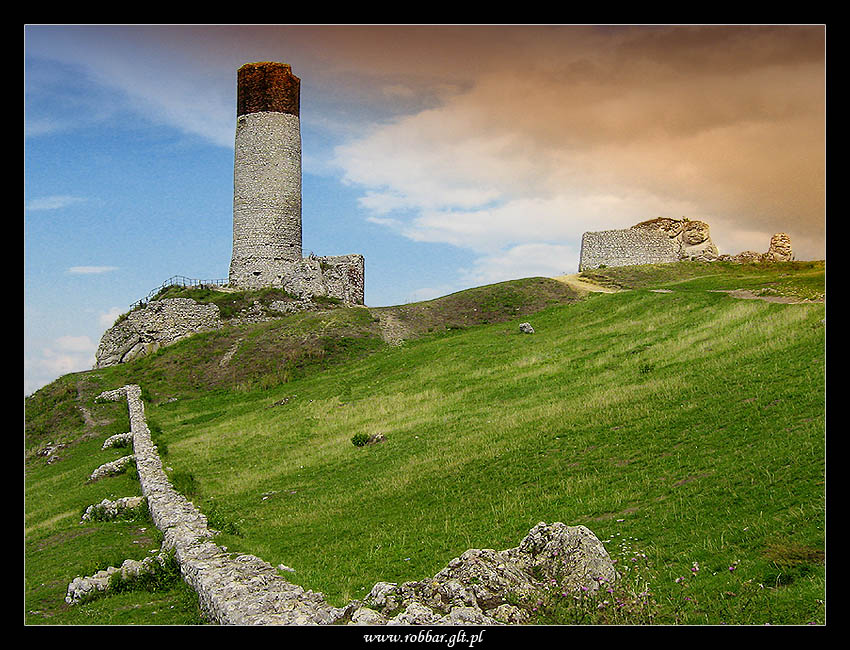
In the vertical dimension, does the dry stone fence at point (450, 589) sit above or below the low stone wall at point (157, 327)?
below

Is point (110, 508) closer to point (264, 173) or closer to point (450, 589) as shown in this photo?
point (450, 589)

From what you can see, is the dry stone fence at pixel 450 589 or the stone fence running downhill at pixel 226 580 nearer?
the dry stone fence at pixel 450 589

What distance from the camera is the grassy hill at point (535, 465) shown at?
1116 cm

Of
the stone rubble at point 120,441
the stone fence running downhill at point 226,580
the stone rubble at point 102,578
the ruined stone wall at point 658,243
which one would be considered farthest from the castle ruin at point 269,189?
the stone rubble at point 102,578

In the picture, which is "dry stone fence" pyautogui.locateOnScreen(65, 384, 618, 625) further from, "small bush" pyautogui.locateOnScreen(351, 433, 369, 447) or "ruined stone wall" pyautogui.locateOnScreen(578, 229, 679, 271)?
"ruined stone wall" pyautogui.locateOnScreen(578, 229, 679, 271)

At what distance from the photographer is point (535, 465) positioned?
709 inches

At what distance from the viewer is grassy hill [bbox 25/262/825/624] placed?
1116 centimetres

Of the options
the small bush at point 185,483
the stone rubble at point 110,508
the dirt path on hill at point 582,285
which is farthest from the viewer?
the dirt path on hill at point 582,285

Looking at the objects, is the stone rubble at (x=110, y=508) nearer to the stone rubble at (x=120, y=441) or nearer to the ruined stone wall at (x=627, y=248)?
the stone rubble at (x=120, y=441)

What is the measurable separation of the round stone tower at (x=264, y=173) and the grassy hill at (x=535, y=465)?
26.8m
